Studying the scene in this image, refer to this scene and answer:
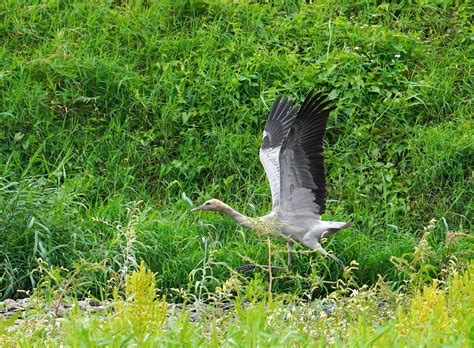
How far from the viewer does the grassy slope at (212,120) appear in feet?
24.1

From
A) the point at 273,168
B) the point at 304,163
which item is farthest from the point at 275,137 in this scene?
the point at 304,163

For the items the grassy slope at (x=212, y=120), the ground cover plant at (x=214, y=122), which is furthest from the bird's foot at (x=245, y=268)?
the grassy slope at (x=212, y=120)

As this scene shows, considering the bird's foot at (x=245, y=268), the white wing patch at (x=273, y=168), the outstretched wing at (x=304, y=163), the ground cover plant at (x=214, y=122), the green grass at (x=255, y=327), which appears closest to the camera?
the green grass at (x=255, y=327)

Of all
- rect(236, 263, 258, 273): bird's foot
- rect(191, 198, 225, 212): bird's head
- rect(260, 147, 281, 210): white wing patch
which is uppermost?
rect(260, 147, 281, 210): white wing patch

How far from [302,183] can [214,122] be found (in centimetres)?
167

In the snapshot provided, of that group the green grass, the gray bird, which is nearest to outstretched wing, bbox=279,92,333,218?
the gray bird

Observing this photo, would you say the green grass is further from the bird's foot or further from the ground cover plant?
the ground cover plant

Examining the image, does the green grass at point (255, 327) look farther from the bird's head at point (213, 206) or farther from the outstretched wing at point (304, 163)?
the bird's head at point (213, 206)

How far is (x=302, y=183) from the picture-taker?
7105 mm

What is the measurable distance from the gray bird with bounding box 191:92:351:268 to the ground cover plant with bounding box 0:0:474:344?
0.20m

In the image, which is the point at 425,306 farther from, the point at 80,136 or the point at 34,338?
the point at 80,136

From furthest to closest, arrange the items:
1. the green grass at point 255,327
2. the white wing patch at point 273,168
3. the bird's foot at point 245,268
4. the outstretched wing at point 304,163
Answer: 1. the white wing patch at point 273,168
2. the outstretched wing at point 304,163
3. the bird's foot at point 245,268
4. the green grass at point 255,327

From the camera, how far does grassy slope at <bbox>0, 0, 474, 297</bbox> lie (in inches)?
289

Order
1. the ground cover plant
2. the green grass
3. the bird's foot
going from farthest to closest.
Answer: the ground cover plant
the bird's foot
the green grass
